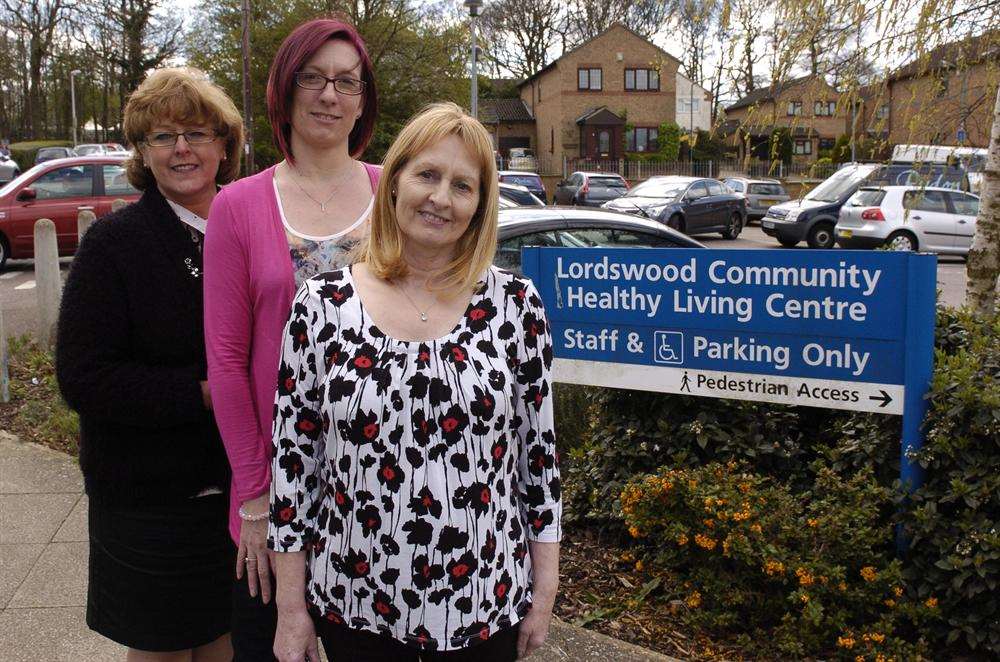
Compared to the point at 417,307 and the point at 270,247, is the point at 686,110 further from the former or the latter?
the point at 417,307

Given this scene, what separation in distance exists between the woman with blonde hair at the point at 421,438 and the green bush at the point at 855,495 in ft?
5.55

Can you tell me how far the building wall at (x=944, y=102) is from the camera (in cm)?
498

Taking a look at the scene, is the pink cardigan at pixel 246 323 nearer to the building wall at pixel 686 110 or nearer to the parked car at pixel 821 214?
the parked car at pixel 821 214

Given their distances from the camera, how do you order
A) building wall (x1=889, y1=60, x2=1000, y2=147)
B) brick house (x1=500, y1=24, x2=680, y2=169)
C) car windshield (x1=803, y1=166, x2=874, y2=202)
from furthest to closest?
brick house (x1=500, y1=24, x2=680, y2=169), car windshield (x1=803, y1=166, x2=874, y2=202), building wall (x1=889, y1=60, x2=1000, y2=147)

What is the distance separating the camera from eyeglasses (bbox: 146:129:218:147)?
240 cm

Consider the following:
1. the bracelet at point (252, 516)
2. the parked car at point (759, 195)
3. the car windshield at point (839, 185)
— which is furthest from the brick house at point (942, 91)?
the parked car at point (759, 195)

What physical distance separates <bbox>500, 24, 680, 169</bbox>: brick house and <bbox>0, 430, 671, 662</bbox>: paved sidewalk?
2092 inches

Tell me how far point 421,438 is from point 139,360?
88 centimetres

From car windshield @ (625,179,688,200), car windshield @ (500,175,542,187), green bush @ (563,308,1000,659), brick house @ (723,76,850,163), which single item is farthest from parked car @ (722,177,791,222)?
green bush @ (563,308,1000,659)

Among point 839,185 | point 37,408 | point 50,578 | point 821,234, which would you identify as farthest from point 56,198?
point 839,185

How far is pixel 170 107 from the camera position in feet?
7.80

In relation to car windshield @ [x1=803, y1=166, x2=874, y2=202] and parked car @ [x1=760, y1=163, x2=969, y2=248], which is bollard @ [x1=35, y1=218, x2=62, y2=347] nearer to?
parked car @ [x1=760, y1=163, x2=969, y2=248]

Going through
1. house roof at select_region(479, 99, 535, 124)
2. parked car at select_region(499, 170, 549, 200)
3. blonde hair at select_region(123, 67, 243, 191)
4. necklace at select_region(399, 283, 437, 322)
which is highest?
house roof at select_region(479, 99, 535, 124)

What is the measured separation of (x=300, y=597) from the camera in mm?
1914
